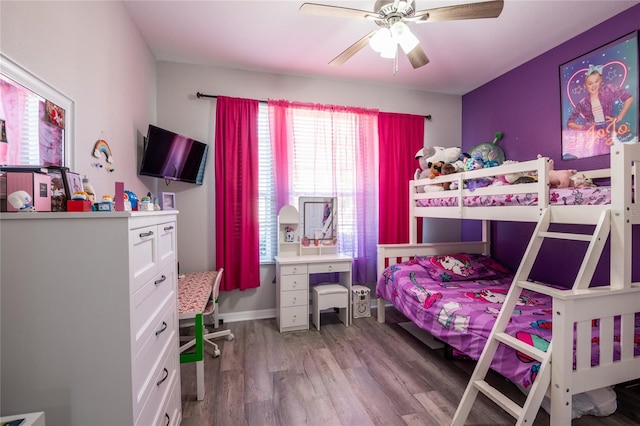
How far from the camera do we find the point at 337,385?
201 cm

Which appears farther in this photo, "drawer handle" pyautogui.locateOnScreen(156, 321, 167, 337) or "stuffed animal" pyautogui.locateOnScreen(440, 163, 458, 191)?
"stuffed animal" pyautogui.locateOnScreen(440, 163, 458, 191)

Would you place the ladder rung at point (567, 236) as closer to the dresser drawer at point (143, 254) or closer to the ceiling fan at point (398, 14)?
the ceiling fan at point (398, 14)

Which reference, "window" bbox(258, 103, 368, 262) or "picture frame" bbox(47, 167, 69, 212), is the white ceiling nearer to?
"window" bbox(258, 103, 368, 262)

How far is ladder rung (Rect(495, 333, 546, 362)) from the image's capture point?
54.6 inches

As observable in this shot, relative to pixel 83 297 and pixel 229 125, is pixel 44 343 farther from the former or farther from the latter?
pixel 229 125

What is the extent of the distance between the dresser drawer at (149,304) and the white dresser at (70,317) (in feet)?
0.05

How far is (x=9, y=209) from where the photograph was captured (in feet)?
3.00

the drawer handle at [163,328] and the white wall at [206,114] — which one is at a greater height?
the white wall at [206,114]

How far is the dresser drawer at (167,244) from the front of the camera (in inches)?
51.8

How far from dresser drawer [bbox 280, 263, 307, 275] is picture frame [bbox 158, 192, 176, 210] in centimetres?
124

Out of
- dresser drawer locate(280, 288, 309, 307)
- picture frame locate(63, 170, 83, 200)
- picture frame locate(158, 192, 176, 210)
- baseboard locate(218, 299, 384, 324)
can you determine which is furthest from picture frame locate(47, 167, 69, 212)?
baseboard locate(218, 299, 384, 324)

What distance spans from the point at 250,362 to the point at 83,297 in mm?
1695

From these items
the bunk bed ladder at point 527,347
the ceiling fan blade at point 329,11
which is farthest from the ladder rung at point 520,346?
the ceiling fan blade at point 329,11

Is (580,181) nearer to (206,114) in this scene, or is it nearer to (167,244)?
(167,244)
